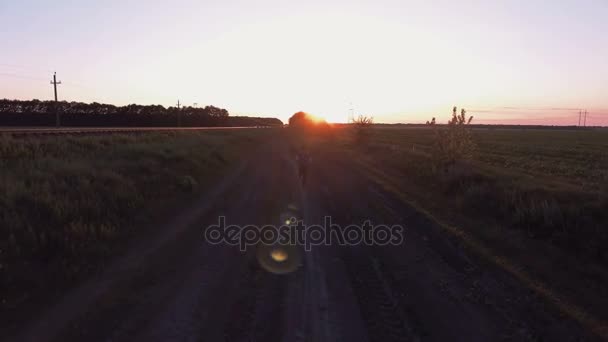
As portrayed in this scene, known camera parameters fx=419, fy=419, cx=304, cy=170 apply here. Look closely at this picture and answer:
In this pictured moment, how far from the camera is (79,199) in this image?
37.2 feet

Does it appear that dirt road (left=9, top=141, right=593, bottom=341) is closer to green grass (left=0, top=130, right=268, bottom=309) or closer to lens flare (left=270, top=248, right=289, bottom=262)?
lens flare (left=270, top=248, right=289, bottom=262)

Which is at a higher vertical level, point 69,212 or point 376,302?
point 69,212

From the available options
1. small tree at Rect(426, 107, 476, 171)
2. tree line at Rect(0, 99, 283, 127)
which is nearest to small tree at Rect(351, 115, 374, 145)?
small tree at Rect(426, 107, 476, 171)

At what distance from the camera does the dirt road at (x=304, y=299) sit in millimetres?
5379

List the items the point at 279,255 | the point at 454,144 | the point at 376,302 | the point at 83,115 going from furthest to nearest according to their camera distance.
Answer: the point at 83,115, the point at 454,144, the point at 279,255, the point at 376,302

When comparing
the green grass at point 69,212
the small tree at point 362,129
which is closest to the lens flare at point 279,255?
the green grass at point 69,212

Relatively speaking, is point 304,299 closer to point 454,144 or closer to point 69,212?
point 69,212

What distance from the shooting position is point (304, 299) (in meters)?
6.30

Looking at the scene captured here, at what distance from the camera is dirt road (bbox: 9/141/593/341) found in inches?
212

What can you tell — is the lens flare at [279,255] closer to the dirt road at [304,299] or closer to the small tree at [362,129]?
the dirt road at [304,299]

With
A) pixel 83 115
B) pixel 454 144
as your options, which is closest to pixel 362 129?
pixel 454 144

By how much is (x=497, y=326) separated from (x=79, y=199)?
412 inches

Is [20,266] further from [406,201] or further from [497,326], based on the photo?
[406,201]

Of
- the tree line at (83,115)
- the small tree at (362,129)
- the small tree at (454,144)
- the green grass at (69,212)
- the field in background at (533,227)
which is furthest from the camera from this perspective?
the tree line at (83,115)
